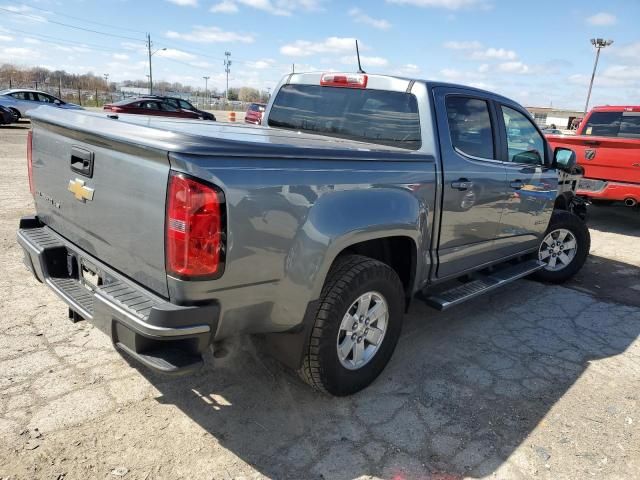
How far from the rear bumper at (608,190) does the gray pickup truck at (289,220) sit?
4.37 m

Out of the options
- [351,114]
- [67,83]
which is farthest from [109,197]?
[67,83]

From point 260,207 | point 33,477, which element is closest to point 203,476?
point 33,477

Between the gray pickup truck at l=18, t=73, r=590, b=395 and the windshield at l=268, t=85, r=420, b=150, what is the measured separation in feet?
0.04

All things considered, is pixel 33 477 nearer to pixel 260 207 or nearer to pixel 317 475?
pixel 317 475

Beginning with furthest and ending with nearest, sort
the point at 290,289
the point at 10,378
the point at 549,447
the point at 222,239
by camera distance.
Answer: the point at 10,378 < the point at 549,447 < the point at 290,289 < the point at 222,239

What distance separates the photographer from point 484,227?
12.7ft

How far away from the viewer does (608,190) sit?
25.5 ft

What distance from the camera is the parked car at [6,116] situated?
18.2 metres

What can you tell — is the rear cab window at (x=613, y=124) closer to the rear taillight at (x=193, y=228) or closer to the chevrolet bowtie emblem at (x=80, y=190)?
the rear taillight at (x=193, y=228)

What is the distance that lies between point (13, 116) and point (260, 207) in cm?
2062

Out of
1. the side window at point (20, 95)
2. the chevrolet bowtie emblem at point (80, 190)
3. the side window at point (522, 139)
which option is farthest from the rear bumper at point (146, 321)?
the side window at point (20, 95)

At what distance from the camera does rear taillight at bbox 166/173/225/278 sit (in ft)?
6.76

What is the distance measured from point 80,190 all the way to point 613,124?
361 inches

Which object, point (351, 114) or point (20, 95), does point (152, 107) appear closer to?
point (20, 95)
